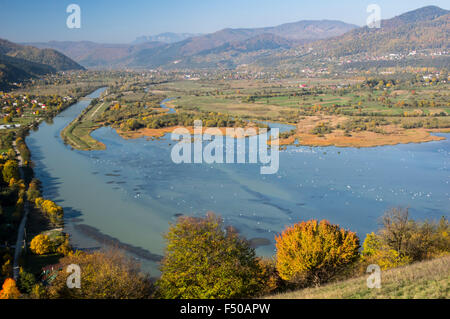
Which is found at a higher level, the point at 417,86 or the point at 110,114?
the point at 417,86

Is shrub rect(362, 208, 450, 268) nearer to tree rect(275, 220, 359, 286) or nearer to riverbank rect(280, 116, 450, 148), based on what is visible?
tree rect(275, 220, 359, 286)

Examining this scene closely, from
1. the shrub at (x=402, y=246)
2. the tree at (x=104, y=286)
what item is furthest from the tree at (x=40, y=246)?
the shrub at (x=402, y=246)

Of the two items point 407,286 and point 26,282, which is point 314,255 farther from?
point 26,282

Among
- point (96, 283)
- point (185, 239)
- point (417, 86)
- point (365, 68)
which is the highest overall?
point (365, 68)

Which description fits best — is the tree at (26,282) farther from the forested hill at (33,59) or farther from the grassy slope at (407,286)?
the forested hill at (33,59)

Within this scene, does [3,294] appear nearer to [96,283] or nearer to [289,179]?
[96,283]
